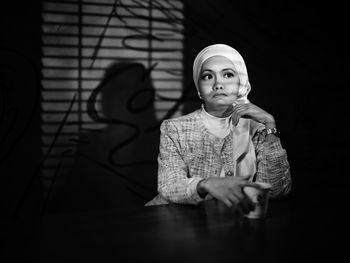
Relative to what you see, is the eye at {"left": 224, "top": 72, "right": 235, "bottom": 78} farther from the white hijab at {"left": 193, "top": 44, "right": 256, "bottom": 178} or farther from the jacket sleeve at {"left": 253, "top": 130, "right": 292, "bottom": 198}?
the jacket sleeve at {"left": 253, "top": 130, "right": 292, "bottom": 198}

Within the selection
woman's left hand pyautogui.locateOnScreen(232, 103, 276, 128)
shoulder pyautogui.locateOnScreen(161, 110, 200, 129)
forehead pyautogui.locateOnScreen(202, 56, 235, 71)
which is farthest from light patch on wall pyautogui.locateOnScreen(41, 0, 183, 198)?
woman's left hand pyautogui.locateOnScreen(232, 103, 276, 128)

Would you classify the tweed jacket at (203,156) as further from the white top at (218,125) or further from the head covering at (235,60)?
the head covering at (235,60)

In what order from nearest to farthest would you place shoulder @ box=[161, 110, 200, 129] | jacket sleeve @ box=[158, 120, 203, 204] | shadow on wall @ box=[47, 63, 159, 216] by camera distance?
jacket sleeve @ box=[158, 120, 203, 204], shoulder @ box=[161, 110, 200, 129], shadow on wall @ box=[47, 63, 159, 216]

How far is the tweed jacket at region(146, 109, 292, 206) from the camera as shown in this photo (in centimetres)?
143

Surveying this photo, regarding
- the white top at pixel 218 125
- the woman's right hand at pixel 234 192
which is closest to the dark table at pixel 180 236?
the woman's right hand at pixel 234 192

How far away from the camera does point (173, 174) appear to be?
4.66 ft

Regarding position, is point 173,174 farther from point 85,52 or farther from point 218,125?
point 85,52

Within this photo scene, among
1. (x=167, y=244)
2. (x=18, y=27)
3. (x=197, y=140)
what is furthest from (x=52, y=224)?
(x=18, y=27)

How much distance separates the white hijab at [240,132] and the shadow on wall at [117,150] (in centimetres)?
110

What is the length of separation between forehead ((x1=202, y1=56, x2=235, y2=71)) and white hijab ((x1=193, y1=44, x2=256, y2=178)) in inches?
0.9

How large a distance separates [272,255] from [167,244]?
0.71 feet

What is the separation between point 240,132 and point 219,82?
215 millimetres

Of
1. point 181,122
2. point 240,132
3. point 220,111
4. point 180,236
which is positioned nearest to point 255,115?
point 240,132

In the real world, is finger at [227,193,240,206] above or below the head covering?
below
